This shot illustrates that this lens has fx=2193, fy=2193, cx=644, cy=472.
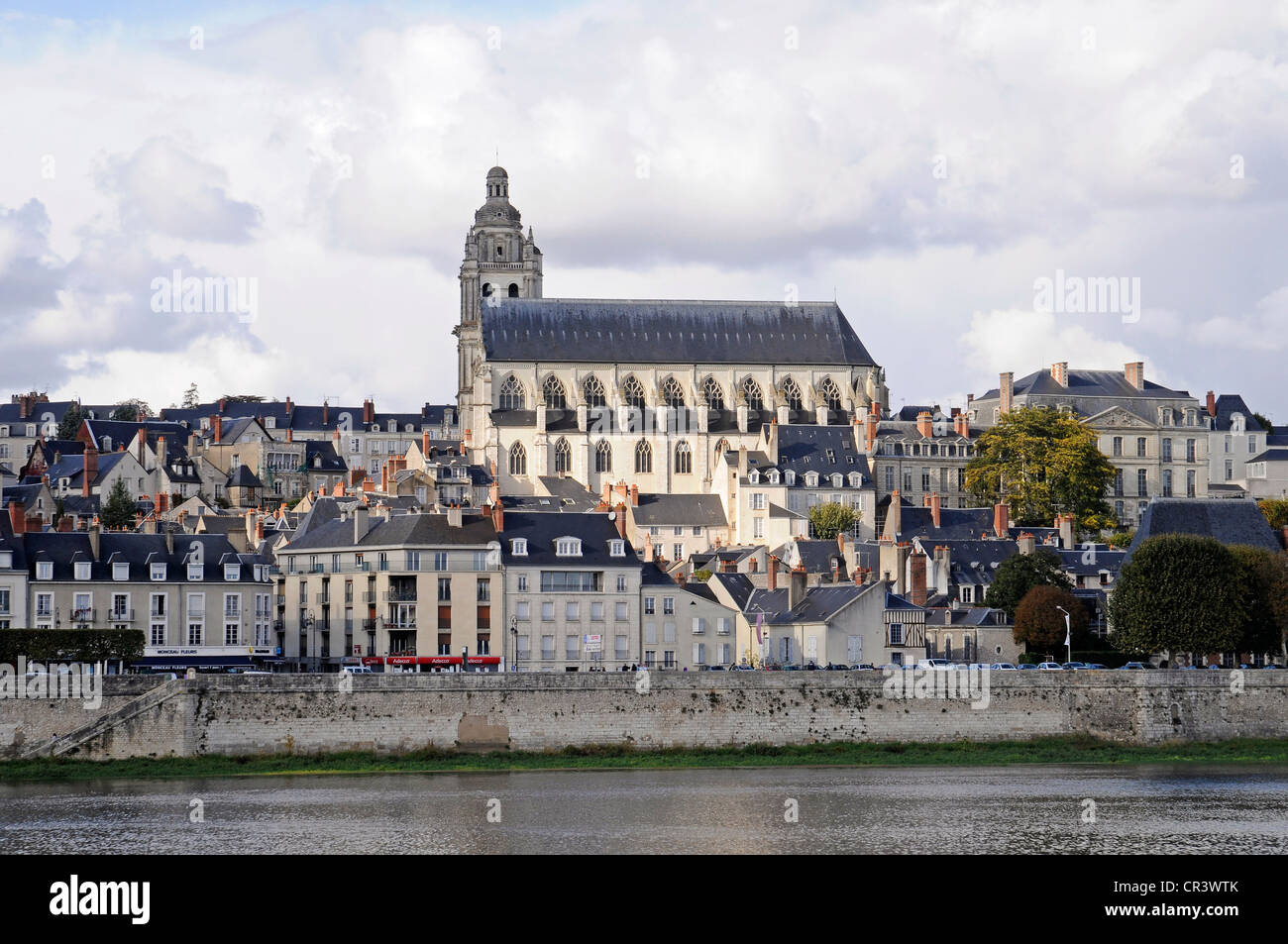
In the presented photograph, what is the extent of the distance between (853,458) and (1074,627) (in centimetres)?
3150

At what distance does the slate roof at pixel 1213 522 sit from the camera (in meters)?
67.2

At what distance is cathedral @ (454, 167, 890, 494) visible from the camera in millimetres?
106438

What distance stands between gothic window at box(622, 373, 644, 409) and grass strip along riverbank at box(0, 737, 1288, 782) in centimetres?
6116

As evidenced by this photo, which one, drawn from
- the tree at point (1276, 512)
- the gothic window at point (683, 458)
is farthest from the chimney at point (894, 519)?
the gothic window at point (683, 458)

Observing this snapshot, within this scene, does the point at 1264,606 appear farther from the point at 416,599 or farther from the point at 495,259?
the point at 495,259

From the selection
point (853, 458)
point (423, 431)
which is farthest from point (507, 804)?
point (423, 431)

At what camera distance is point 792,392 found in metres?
113

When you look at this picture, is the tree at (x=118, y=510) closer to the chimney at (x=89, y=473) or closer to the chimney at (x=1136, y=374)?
the chimney at (x=89, y=473)

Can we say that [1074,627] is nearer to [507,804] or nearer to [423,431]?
[507,804]

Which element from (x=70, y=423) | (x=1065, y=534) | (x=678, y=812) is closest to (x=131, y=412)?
(x=70, y=423)

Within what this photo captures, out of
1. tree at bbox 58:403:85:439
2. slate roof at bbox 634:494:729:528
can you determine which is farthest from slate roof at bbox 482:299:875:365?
tree at bbox 58:403:85:439
